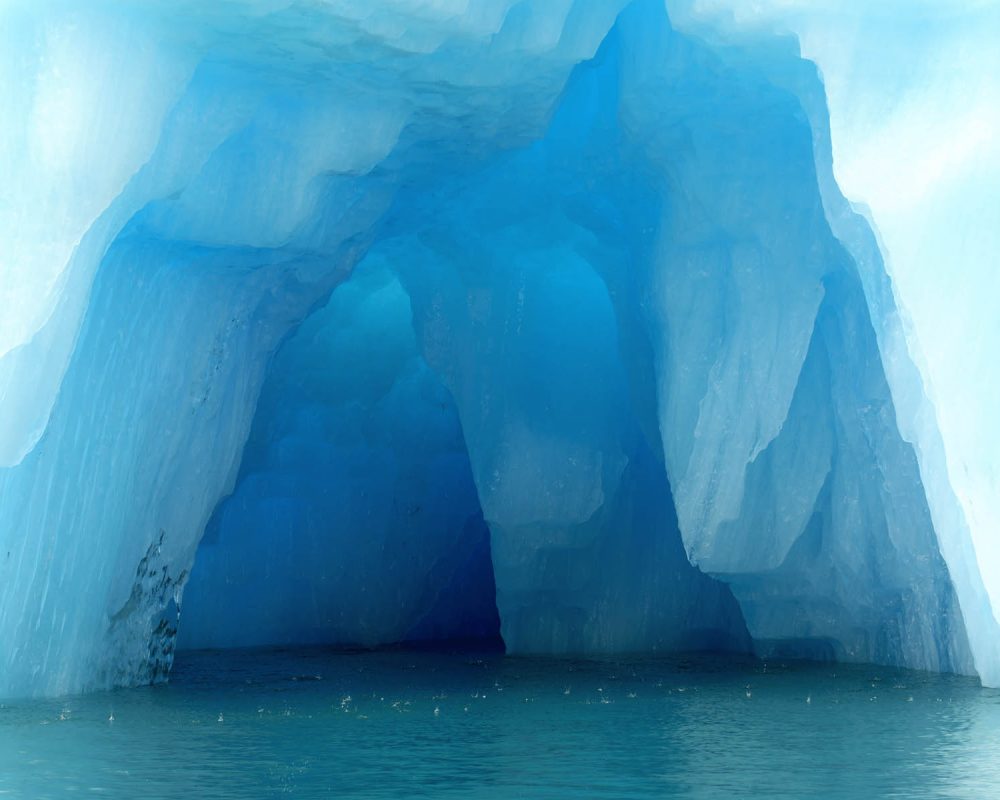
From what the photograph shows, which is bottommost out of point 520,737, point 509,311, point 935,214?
point 520,737

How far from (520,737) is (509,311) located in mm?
Result: 7320

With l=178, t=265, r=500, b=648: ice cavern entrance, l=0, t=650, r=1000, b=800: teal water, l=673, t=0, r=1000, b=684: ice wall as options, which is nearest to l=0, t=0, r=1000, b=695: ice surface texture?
l=673, t=0, r=1000, b=684: ice wall

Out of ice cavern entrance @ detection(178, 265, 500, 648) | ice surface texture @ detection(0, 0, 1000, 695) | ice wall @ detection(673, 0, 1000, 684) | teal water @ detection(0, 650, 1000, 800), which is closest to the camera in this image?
teal water @ detection(0, 650, 1000, 800)

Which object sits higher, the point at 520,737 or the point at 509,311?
the point at 509,311

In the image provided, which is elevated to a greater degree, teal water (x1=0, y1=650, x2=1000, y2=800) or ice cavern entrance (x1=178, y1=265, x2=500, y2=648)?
ice cavern entrance (x1=178, y1=265, x2=500, y2=648)

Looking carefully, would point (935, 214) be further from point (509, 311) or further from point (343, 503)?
point (343, 503)

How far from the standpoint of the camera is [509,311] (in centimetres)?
1353

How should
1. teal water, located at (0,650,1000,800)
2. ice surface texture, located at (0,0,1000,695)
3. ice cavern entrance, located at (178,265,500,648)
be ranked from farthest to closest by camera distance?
1. ice cavern entrance, located at (178,265,500,648)
2. ice surface texture, located at (0,0,1000,695)
3. teal water, located at (0,650,1000,800)

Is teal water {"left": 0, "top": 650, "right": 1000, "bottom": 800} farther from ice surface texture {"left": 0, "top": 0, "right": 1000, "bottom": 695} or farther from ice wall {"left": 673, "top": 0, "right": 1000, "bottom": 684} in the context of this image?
ice wall {"left": 673, "top": 0, "right": 1000, "bottom": 684}

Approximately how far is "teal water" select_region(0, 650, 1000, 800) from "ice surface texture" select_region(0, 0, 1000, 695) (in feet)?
3.30

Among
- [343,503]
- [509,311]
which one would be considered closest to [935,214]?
[509,311]

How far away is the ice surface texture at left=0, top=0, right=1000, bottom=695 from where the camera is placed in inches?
328

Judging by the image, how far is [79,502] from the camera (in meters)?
8.99

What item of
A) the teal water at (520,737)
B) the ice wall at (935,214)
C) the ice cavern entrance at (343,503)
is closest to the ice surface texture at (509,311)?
the ice wall at (935,214)
